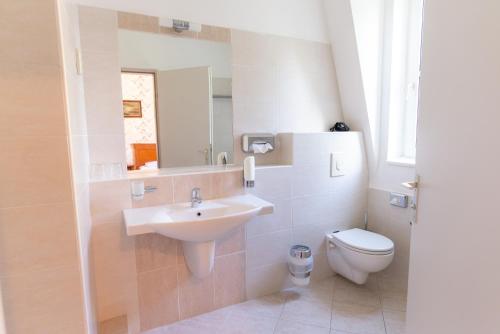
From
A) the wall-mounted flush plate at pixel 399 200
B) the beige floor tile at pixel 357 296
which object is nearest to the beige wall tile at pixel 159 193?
the beige floor tile at pixel 357 296

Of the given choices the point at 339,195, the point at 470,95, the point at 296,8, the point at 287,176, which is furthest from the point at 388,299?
the point at 296,8

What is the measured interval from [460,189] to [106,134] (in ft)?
5.93

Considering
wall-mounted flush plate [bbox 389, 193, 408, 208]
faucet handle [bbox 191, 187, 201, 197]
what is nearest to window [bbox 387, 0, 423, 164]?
wall-mounted flush plate [bbox 389, 193, 408, 208]

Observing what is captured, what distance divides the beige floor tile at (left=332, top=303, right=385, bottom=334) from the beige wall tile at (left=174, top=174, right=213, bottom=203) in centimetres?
123

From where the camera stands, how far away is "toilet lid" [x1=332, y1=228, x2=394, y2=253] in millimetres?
2200

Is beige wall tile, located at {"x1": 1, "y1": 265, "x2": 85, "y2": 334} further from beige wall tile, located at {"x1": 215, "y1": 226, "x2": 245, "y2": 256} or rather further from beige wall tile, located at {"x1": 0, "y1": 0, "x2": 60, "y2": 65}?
beige wall tile, located at {"x1": 215, "y1": 226, "x2": 245, "y2": 256}

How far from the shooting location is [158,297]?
1.96 meters

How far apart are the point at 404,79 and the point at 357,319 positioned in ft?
6.28

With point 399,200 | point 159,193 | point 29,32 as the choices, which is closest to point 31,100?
point 29,32

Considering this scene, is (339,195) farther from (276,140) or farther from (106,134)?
(106,134)

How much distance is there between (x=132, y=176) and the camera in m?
1.87

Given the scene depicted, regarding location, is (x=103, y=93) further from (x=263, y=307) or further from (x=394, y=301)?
(x=394, y=301)

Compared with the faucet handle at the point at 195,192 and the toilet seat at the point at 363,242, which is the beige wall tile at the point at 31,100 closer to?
the faucet handle at the point at 195,192

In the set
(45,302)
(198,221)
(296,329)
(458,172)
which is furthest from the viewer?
(296,329)
